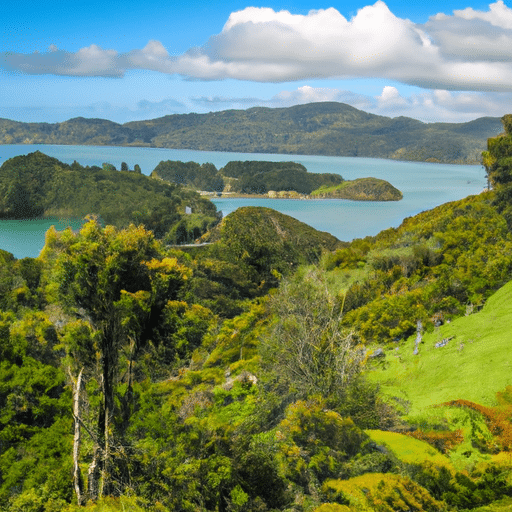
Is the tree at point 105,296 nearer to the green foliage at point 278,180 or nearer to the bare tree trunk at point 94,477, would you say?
the bare tree trunk at point 94,477

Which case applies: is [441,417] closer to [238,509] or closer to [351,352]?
[351,352]

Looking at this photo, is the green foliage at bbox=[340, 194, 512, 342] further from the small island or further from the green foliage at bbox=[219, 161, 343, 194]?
the green foliage at bbox=[219, 161, 343, 194]

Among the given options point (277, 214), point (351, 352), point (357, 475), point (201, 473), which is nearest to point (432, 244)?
point (351, 352)

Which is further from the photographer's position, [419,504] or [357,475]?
[357,475]

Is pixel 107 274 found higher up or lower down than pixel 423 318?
higher up

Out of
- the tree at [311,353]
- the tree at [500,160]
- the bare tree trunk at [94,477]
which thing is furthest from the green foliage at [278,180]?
the bare tree trunk at [94,477]

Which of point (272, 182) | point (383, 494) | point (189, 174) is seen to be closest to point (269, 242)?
point (383, 494)

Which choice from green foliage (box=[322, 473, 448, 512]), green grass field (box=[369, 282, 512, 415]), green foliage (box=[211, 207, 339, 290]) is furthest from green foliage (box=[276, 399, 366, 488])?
green foliage (box=[211, 207, 339, 290])
